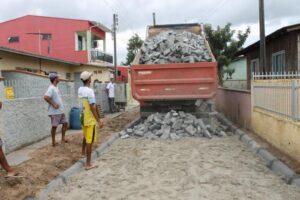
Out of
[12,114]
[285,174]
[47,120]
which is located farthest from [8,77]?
[285,174]

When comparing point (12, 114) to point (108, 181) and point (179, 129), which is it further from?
point (179, 129)

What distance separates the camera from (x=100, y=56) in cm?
3878

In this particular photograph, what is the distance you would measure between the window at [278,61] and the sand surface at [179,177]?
311 inches

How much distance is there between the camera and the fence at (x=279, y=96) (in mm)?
8078

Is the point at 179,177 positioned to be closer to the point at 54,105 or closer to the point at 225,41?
the point at 54,105

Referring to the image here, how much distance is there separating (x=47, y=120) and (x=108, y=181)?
5.33 m

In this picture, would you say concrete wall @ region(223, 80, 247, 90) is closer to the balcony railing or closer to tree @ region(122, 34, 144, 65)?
the balcony railing

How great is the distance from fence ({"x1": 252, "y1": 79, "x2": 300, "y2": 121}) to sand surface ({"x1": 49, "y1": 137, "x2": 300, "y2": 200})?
3.98ft

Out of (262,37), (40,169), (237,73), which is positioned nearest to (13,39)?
(237,73)

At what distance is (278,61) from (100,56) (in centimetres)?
2370

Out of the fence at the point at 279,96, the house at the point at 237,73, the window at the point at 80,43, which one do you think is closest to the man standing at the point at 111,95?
the fence at the point at 279,96

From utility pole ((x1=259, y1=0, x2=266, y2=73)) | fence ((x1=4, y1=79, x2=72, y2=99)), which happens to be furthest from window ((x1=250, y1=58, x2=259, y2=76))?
fence ((x1=4, y1=79, x2=72, y2=99))

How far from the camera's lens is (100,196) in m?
6.12

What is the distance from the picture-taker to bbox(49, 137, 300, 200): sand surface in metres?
6.09
